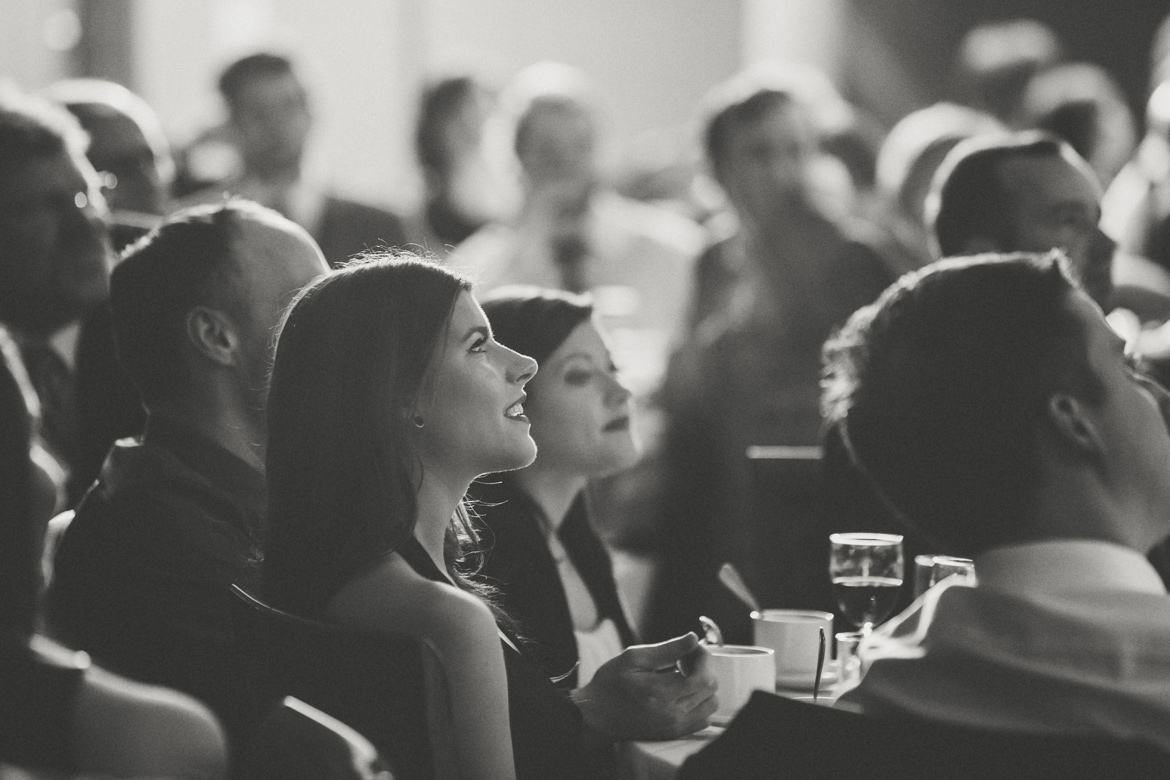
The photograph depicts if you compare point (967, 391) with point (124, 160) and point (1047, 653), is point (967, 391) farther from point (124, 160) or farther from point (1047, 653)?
point (124, 160)

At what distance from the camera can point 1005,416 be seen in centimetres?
160

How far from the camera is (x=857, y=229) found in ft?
15.9

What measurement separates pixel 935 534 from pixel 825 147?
16.9 ft

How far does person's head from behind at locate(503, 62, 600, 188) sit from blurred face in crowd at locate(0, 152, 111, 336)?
7.89ft

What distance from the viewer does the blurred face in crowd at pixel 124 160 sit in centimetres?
415

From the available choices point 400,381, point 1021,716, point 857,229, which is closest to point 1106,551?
point 1021,716

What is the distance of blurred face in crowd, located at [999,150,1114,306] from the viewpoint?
2.96 m

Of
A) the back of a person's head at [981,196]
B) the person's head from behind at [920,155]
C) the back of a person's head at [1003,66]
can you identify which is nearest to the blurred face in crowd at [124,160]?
the back of a person's head at [981,196]

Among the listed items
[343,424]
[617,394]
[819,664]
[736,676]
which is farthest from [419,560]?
[617,394]

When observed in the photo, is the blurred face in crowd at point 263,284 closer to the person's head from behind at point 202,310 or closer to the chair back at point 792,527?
the person's head from behind at point 202,310

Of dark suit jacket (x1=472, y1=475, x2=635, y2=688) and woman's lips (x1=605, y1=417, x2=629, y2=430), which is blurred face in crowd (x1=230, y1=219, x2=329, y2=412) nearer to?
dark suit jacket (x1=472, y1=475, x2=635, y2=688)

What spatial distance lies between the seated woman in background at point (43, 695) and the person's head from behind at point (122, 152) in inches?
115

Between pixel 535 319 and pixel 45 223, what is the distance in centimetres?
114

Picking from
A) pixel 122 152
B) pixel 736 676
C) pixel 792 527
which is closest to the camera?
pixel 736 676
